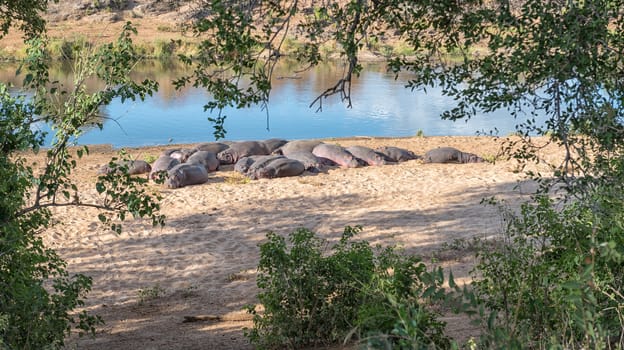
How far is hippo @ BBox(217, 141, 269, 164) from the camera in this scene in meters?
17.6

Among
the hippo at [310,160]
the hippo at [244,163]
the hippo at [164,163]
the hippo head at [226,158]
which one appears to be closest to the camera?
the hippo at [164,163]

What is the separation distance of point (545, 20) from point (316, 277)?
2.90 m

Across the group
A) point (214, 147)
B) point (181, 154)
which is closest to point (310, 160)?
point (214, 147)

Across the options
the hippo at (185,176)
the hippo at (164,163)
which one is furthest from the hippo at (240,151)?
the hippo at (185,176)

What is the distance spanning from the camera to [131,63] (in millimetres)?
6105

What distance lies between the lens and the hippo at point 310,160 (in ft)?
55.0

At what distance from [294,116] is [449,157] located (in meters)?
10.4

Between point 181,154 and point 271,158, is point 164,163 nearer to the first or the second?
point 181,154

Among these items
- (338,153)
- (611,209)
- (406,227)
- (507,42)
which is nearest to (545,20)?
(507,42)

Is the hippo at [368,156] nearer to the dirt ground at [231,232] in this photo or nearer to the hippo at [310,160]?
the dirt ground at [231,232]

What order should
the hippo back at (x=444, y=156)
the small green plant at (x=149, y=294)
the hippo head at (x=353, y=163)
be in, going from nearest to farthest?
the small green plant at (x=149, y=294)
the hippo head at (x=353, y=163)
the hippo back at (x=444, y=156)

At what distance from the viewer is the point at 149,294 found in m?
9.43

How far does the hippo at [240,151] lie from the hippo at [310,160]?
958mm

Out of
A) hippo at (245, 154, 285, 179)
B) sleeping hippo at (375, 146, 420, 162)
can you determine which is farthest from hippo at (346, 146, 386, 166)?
hippo at (245, 154, 285, 179)
